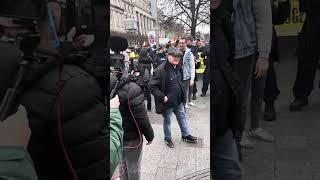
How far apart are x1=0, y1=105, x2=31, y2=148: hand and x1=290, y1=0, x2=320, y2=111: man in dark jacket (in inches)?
35.4

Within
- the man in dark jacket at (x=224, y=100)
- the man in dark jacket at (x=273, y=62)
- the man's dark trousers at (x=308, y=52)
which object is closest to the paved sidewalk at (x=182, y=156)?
the man in dark jacket at (x=224, y=100)

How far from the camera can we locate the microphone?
1.11 m

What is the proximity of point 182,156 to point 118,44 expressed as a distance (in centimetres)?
41

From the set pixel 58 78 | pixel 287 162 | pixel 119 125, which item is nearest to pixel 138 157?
pixel 119 125

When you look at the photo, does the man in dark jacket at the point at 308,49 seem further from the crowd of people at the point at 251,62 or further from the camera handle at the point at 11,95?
the camera handle at the point at 11,95

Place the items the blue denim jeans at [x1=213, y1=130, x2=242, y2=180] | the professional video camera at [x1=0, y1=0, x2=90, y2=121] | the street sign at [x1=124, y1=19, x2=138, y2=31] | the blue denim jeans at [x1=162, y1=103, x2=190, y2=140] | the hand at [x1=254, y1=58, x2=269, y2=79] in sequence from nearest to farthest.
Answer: the professional video camera at [x1=0, y1=0, x2=90, y2=121] < the street sign at [x1=124, y1=19, x2=138, y2=31] < the blue denim jeans at [x1=162, y1=103, x2=190, y2=140] < the hand at [x1=254, y1=58, x2=269, y2=79] < the blue denim jeans at [x1=213, y1=130, x2=242, y2=180]

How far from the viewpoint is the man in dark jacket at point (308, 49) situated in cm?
138

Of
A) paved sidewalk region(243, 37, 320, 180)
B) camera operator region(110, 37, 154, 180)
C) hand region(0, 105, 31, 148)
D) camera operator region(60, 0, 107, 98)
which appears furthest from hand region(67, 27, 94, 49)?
paved sidewalk region(243, 37, 320, 180)

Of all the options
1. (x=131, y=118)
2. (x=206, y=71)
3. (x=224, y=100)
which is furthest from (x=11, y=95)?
(x=224, y=100)

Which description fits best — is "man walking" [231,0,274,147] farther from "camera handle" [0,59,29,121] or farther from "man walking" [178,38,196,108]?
"camera handle" [0,59,29,121]

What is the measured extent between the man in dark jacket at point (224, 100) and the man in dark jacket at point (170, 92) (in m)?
0.18

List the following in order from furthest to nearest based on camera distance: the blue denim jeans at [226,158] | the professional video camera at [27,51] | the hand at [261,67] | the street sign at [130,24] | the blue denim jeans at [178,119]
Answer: the blue denim jeans at [226,158]
the hand at [261,67]
the blue denim jeans at [178,119]
the street sign at [130,24]
the professional video camera at [27,51]

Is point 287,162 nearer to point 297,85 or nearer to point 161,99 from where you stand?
point 297,85

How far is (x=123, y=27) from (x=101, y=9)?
78 millimetres
